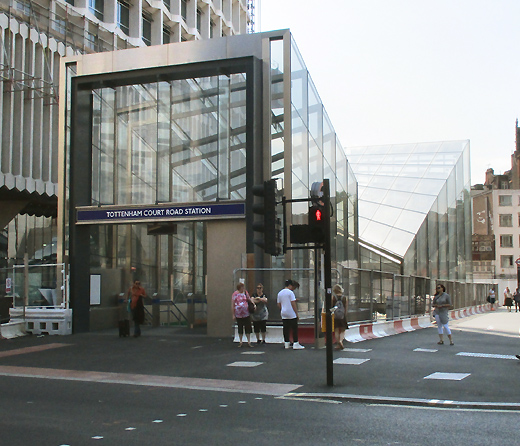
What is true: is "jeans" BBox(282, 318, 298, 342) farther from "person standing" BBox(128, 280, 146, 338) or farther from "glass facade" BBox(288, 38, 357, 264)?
"person standing" BBox(128, 280, 146, 338)

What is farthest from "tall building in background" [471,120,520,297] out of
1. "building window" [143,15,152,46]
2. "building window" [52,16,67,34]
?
"building window" [52,16,67,34]

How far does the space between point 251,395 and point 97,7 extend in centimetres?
3403

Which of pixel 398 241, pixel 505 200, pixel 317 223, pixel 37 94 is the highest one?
pixel 505 200

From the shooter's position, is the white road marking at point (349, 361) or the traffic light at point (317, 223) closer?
the traffic light at point (317, 223)

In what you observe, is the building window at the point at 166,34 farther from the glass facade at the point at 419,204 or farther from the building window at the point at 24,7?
the glass facade at the point at 419,204

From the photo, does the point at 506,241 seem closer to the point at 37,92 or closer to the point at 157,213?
the point at 37,92

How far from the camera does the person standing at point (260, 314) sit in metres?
17.5

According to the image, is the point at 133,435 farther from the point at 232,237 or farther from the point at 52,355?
the point at 232,237

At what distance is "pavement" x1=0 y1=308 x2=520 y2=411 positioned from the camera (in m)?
10.2

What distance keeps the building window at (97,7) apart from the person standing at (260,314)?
87.7ft

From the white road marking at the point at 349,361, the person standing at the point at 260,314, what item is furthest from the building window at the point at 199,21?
the white road marking at the point at 349,361

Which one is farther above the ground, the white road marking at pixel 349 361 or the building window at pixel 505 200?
the building window at pixel 505 200

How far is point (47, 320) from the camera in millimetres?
21297

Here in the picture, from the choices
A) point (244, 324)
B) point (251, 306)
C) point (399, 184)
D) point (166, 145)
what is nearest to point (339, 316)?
point (251, 306)
